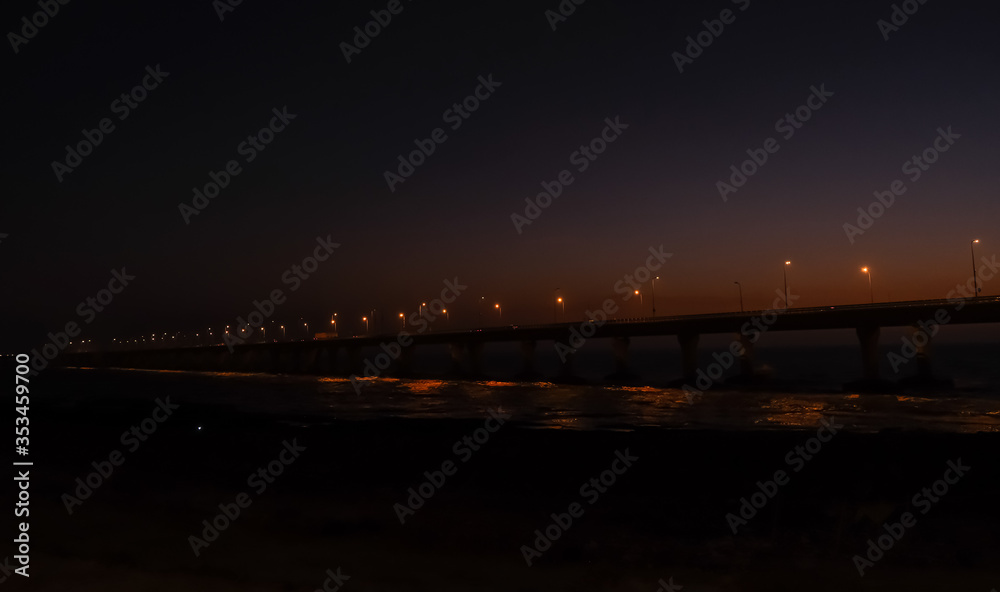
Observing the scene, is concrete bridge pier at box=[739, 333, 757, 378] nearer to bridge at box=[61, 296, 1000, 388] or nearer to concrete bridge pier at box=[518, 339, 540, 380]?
bridge at box=[61, 296, 1000, 388]

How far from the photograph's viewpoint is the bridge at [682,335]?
202 feet

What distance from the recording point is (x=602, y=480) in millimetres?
16297

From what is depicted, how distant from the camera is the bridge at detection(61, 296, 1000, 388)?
61.6 metres

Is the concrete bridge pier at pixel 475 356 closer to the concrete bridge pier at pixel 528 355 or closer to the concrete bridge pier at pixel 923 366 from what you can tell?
the concrete bridge pier at pixel 528 355

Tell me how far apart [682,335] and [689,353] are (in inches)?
107

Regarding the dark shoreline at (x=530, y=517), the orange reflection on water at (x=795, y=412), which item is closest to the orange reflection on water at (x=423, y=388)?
the orange reflection on water at (x=795, y=412)

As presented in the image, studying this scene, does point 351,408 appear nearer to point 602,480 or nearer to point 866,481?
point 602,480

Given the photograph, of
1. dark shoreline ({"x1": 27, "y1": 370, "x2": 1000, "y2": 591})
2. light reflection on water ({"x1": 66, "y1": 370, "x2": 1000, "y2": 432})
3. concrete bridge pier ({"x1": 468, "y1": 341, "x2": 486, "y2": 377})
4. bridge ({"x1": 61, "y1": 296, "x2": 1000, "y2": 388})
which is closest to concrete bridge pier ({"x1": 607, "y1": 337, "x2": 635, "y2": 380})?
bridge ({"x1": 61, "y1": 296, "x2": 1000, "y2": 388})

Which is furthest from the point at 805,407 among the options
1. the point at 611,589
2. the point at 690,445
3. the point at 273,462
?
the point at 611,589

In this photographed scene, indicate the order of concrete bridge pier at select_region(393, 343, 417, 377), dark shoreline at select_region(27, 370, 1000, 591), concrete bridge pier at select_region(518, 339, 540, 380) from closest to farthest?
1. dark shoreline at select_region(27, 370, 1000, 591)
2. concrete bridge pier at select_region(518, 339, 540, 380)
3. concrete bridge pier at select_region(393, 343, 417, 377)

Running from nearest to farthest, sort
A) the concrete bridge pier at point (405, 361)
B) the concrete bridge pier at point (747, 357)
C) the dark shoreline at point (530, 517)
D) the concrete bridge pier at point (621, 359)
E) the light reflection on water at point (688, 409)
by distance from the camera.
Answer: the dark shoreline at point (530, 517)
the light reflection on water at point (688, 409)
the concrete bridge pier at point (747, 357)
the concrete bridge pier at point (621, 359)
the concrete bridge pier at point (405, 361)

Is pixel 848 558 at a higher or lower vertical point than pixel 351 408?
lower

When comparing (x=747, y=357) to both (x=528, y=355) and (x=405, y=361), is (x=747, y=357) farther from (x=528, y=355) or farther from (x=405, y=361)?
(x=405, y=361)

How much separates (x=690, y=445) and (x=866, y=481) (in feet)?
17.3
